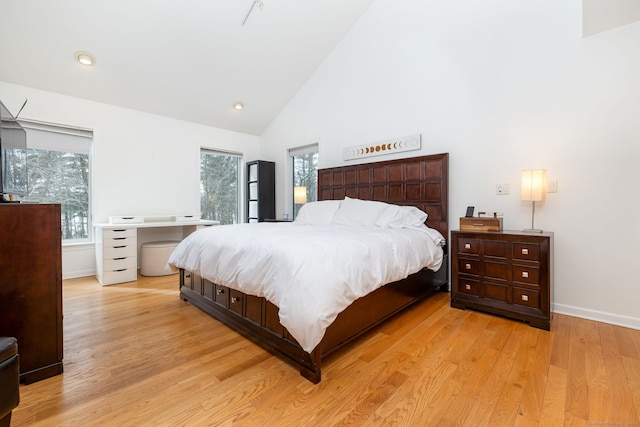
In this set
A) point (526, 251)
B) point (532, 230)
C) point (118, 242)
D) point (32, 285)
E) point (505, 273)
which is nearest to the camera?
point (32, 285)

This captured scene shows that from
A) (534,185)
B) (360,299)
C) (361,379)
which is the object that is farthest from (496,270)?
(361,379)

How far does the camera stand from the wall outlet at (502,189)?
9.25 feet

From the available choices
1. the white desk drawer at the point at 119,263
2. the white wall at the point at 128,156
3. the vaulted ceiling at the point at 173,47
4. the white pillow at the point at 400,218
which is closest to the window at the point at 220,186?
the white wall at the point at 128,156

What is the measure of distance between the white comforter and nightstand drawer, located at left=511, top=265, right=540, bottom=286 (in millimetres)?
696

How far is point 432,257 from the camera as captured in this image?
2.68 metres

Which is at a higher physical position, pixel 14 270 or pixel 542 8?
pixel 542 8

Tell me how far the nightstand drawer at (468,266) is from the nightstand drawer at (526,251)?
306 millimetres

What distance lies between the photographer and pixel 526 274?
7.62 ft

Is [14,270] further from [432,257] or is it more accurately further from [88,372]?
[432,257]

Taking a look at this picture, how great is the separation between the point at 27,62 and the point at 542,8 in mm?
5175

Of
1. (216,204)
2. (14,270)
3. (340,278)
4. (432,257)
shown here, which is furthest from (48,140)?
(432,257)

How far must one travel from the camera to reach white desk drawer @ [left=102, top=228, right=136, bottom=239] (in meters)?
3.43

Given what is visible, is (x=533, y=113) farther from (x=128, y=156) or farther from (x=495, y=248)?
(x=128, y=156)

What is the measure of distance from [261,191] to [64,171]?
2.66 m
